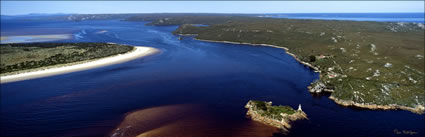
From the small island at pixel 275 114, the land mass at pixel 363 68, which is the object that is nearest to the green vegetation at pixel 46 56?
the small island at pixel 275 114

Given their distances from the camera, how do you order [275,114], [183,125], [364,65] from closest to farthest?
1. [183,125]
2. [275,114]
3. [364,65]

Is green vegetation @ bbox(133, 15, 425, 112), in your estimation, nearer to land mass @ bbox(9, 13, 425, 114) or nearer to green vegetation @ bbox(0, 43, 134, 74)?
land mass @ bbox(9, 13, 425, 114)

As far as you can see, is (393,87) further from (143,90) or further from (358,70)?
(143,90)

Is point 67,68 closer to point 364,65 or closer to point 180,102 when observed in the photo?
point 180,102

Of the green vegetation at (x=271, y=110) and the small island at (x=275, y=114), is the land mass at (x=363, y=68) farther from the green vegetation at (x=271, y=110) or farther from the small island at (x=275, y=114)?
the green vegetation at (x=271, y=110)

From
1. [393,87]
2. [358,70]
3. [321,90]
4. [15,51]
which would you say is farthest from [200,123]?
[15,51]

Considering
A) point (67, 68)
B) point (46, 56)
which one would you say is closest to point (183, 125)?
point (67, 68)
